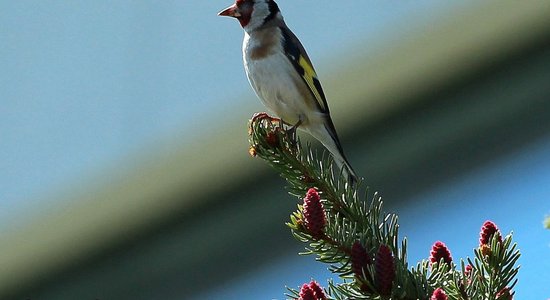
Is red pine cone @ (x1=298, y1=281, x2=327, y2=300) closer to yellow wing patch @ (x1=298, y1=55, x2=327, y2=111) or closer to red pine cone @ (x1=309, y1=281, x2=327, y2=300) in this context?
red pine cone @ (x1=309, y1=281, x2=327, y2=300)

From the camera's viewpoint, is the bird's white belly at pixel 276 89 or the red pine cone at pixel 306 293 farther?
the bird's white belly at pixel 276 89

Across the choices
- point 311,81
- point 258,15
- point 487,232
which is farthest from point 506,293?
point 258,15

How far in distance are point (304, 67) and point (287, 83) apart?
0.12 metres

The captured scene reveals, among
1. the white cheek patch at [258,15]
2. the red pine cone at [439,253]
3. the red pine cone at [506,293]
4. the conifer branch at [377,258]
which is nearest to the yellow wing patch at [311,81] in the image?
the white cheek patch at [258,15]

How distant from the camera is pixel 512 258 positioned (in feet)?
4.14

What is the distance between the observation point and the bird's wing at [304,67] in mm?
2643

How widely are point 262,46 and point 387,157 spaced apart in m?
2.02

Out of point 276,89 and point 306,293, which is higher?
point 276,89

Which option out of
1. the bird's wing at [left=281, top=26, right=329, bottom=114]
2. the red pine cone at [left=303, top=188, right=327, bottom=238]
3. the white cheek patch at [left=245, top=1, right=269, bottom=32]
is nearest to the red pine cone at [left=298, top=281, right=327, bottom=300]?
the red pine cone at [left=303, top=188, right=327, bottom=238]

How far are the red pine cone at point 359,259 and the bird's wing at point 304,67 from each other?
139 cm

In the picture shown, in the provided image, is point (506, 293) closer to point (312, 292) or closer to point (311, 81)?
point (312, 292)

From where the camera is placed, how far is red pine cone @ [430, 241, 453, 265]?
132cm

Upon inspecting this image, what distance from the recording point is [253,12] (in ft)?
9.62

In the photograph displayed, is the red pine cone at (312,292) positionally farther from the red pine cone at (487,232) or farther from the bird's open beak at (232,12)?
the bird's open beak at (232,12)
